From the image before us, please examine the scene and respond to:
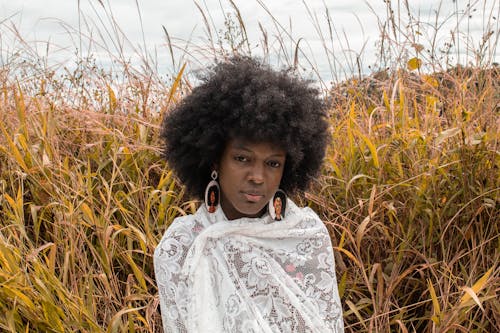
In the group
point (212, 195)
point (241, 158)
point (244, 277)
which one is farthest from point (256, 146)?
point (244, 277)

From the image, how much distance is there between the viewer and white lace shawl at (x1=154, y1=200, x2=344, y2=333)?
206cm

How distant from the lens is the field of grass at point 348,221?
272 cm

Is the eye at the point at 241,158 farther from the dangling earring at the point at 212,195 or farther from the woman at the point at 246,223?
the dangling earring at the point at 212,195

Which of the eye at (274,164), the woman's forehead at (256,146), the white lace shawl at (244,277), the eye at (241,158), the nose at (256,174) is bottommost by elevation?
the white lace shawl at (244,277)

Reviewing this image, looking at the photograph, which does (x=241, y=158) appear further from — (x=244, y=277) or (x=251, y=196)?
(x=244, y=277)

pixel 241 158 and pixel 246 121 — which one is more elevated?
pixel 246 121

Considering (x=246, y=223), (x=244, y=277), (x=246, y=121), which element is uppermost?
(x=246, y=121)

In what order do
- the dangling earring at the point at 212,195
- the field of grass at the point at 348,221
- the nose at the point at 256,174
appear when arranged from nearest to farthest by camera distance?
the nose at the point at 256,174 → the dangling earring at the point at 212,195 → the field of grass at the point at 348,221

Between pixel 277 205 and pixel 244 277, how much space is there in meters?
0.25

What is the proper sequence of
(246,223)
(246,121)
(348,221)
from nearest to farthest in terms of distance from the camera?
(246,121), (246,223), (348,221)

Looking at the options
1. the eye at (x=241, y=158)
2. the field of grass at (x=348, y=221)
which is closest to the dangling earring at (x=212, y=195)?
the eye at (x=241, y=158)

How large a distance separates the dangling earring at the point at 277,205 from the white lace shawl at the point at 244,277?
0.02 meters

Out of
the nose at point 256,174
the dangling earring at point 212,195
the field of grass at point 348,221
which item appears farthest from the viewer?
the field of grass at point 348,221

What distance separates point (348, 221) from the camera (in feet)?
9.90
